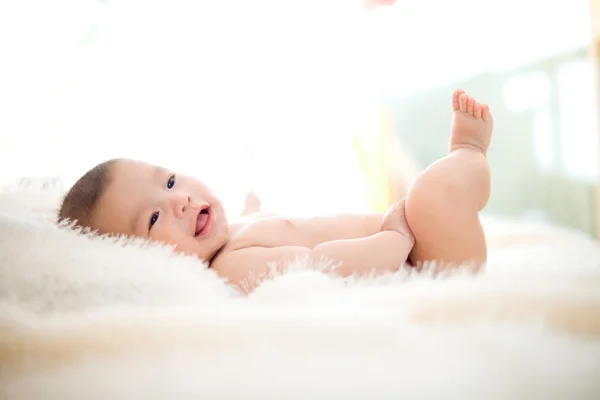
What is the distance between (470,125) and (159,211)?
0.63m

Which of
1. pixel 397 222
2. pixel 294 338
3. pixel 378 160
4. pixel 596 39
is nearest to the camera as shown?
pixel 294 338

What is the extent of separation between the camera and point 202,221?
895 mm

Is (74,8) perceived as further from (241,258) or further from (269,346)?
(269,346)

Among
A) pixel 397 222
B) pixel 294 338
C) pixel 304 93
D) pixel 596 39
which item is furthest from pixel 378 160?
pixel 294 338

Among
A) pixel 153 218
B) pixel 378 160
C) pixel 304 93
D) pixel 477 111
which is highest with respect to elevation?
pixel 304 93

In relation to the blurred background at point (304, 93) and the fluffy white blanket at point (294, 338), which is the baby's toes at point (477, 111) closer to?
the fluffy white blanket at point (294, 338)

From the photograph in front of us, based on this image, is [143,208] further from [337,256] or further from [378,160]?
[378,160]

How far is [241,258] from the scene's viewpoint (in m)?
0.81

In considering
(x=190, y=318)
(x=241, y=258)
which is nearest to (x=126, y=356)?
(x=190, y=318)

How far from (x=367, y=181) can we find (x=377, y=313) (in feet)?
6.34

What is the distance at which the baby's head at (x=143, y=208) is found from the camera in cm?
82

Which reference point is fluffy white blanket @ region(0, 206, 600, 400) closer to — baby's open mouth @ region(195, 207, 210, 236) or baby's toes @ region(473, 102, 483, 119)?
baby's open mouth @ region(195, 207, 210, 236)

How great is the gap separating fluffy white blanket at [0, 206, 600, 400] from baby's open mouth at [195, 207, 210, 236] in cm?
30

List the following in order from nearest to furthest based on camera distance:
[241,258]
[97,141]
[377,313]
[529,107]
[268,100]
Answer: [377,313] → [241,258] → [97,141] → [529,107] → [268,100]
